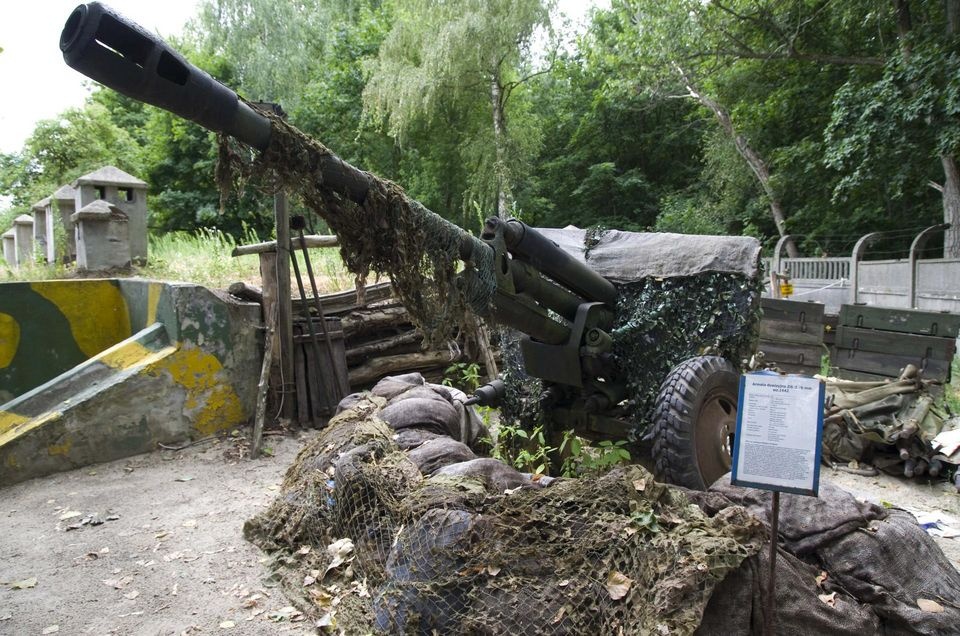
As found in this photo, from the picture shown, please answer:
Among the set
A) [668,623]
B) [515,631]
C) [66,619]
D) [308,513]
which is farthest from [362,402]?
[668,623]

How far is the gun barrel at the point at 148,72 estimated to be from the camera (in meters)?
1.88

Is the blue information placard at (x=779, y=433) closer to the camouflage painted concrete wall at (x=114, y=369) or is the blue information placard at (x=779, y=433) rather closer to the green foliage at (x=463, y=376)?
the camouflage painted concrete wall at (x=114, y=369)

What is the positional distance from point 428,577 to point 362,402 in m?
2.39

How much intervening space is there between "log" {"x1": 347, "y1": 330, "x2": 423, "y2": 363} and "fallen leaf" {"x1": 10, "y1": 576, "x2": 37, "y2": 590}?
4.04 metres

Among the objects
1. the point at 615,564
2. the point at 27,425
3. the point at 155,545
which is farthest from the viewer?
the point at 27,425

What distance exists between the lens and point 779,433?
230 cm

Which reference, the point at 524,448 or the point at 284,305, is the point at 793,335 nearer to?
the point at 524,448

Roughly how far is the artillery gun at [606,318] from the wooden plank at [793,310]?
397cm

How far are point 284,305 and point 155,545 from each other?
2.88 m

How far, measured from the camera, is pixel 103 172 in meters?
8.92

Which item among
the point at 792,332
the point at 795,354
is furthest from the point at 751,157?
the point at 795,354

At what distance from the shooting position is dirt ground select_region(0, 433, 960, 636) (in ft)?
9.98

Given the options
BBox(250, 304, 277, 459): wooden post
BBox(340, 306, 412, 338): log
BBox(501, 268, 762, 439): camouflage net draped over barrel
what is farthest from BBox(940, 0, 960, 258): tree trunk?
BBox(250, 304, 277, 459): wooden post

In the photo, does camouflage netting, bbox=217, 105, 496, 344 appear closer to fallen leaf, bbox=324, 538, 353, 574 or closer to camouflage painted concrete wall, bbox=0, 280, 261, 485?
fallen leaf, bbox=324, 538, 353, 574
